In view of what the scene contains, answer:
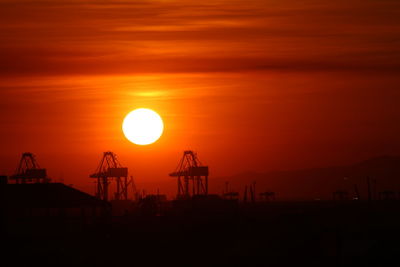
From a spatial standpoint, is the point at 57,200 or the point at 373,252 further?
the point at 57,200

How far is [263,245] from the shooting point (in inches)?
1918

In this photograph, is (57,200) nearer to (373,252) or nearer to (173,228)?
(173,228)

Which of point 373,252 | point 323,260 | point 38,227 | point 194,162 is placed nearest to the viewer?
Result: point 323,260

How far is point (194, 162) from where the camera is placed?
583 feet

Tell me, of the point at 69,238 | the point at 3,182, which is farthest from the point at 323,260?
the point at 3,182

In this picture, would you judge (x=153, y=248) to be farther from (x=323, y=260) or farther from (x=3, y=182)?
(x=3, y=182)

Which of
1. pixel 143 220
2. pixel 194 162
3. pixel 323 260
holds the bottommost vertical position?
pixel 323 260

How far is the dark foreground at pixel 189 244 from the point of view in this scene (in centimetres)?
4281

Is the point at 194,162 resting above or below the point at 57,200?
above

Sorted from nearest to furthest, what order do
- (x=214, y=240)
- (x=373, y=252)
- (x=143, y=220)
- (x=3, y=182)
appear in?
(x=373, y=252) < (x=214, y=240) < (x=3, y=182) < (x=143, y=220)

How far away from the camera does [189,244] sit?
166 feet

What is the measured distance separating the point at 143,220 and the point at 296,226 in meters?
12.9

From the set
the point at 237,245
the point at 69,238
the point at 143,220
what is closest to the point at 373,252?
the point at 237,245

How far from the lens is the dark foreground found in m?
42.8
